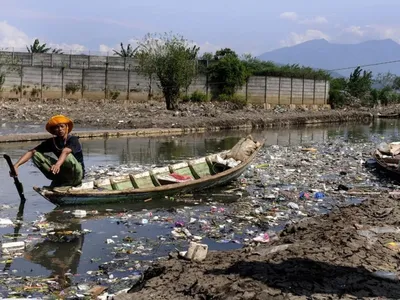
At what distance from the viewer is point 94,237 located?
715 cm

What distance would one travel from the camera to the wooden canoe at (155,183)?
8.30m

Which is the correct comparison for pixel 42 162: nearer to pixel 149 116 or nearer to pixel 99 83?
pixel 149 116

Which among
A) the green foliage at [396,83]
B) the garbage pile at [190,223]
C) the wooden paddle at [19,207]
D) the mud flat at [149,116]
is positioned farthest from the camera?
the green foliage at [396,83]

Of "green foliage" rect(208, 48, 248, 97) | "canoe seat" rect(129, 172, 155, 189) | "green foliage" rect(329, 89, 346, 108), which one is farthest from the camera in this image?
"green foliage" rect(329, 89, 346, 108)

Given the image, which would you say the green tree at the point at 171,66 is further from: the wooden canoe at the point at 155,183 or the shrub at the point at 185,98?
the wooden canoe at the point at 155,183

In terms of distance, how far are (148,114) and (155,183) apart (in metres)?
17.6

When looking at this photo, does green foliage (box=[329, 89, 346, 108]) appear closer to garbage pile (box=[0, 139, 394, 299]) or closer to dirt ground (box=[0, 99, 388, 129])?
dirt ground (box=[0, 99, 388, 129])

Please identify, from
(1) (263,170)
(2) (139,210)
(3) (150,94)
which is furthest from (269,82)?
(2) (139,210)

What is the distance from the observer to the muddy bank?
4336 millimetres

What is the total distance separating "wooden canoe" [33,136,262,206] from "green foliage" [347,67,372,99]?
35676mm

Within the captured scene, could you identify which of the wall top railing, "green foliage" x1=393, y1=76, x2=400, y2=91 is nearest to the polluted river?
the wall top railing

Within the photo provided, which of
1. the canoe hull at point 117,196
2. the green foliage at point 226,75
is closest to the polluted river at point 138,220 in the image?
the canoe hull at point 117,196

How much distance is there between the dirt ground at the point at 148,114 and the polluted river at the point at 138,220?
8.97 meters

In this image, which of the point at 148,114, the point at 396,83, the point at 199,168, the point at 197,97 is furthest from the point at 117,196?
the point at 396,83
